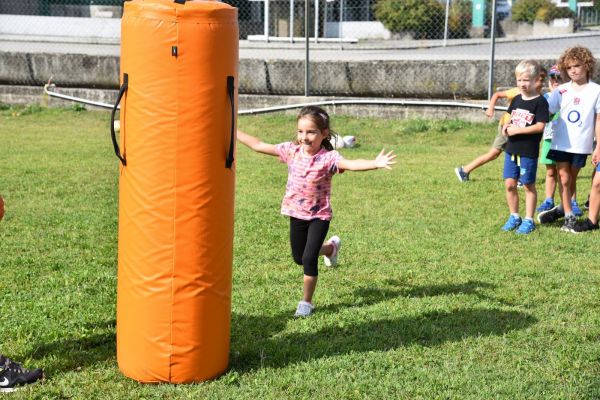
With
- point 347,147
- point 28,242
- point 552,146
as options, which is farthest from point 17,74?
point 552,146

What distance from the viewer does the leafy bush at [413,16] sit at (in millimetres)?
20903

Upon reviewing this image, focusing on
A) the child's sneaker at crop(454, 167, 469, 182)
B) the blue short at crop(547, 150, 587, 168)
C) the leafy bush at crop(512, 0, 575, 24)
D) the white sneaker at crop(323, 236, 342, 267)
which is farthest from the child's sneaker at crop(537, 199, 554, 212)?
the leafy bush at crop(512, 0, 575, 24)

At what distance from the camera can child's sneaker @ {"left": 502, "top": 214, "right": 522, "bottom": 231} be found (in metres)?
8.23

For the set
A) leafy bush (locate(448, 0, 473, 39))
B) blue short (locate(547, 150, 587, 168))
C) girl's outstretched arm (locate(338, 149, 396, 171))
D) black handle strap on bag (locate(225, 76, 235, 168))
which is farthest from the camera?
leafy bush (locate(448, 0, 473, 39))

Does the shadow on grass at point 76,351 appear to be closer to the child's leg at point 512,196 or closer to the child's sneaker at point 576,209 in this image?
the child's leg at point 512,196

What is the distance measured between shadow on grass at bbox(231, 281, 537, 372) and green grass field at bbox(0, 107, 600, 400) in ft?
0.04

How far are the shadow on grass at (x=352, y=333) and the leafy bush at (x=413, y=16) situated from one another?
15.5 meters

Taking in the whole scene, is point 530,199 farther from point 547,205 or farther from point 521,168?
point 547,205

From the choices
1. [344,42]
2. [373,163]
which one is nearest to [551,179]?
[373,163]

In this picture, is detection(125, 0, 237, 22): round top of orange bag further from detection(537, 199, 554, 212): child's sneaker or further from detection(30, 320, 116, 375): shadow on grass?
detection(537, 199, 554, 212): child's sneaker

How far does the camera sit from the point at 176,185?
433 centimetres

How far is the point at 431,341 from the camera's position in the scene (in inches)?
205

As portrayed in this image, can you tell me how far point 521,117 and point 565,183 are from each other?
2.66 ft

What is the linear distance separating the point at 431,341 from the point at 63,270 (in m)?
Result: 3.02
